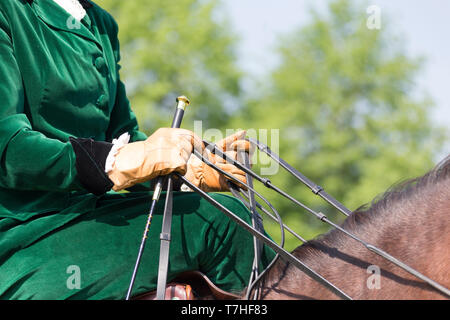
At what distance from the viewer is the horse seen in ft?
5.52

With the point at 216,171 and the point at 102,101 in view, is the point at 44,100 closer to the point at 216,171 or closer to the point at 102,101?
the point at 102,101

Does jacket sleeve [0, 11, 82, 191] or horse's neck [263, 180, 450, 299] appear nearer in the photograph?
horse's neck [263, 180, 450, 299]

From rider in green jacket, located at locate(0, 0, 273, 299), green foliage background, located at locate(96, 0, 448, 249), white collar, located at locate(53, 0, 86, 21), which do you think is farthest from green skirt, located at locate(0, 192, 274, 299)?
green foliage background, located at locate(96, 0, 448, 249)

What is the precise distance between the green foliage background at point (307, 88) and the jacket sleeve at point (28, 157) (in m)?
11.4

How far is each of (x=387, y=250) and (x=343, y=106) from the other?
45.6 ft

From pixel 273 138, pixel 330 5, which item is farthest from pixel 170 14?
pixel 273 138

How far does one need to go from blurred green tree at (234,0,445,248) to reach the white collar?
37.2 feet

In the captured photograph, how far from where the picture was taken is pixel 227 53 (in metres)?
14.9

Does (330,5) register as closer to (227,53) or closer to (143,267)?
(227,53)

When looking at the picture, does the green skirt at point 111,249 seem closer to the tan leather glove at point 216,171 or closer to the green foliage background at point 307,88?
the tan leather glove at point 216,171

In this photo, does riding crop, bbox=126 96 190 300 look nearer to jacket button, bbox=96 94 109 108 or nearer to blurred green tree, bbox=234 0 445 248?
jacket button, bbox=96 94 109 108

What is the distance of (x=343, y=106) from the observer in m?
15.3

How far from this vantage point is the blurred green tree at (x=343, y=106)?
14.2 m

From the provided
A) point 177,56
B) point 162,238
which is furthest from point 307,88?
point 162,238
